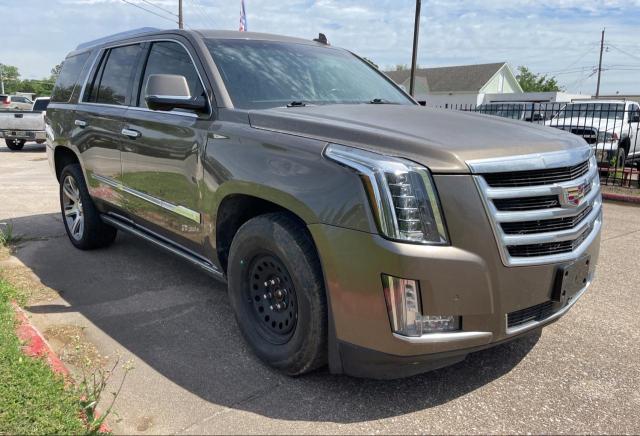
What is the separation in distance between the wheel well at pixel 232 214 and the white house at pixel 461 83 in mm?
46096

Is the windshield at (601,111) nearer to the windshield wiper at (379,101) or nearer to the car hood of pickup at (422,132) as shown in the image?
the windshield wiper at (379,101)

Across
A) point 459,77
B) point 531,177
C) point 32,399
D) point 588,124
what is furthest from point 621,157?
point 459,77

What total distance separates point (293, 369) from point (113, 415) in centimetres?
94

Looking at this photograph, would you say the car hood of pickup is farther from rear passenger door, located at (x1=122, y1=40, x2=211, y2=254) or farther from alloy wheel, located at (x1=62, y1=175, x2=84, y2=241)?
alloy wheel, located at (x1=62, y1=175, x2=84, y2=241)

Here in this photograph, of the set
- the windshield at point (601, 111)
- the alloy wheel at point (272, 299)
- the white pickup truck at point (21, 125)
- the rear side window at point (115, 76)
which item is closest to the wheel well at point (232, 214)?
the alloy wheel at point (272, 299)

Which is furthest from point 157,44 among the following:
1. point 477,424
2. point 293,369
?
point 477,424

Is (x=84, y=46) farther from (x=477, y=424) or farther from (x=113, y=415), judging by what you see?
(x=477, y=424)

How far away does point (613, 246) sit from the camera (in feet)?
19.1

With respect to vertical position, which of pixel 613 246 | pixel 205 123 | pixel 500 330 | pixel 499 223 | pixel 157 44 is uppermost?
pixel 157 44

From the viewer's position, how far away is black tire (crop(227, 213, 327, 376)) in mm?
2686

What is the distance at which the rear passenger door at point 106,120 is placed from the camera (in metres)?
4.44

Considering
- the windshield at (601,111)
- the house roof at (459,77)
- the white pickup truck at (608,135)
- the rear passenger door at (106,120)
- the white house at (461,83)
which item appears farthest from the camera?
the house roof at (459,77)

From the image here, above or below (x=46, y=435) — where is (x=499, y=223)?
above

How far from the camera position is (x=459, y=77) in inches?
2003
